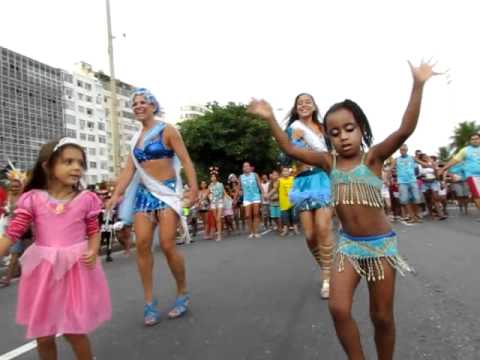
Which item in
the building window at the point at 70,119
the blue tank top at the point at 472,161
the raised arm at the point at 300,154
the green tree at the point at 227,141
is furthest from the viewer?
the building window at the point at 70,119

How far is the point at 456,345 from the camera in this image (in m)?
3.23

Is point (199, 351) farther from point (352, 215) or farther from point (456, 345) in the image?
point (456, 345)

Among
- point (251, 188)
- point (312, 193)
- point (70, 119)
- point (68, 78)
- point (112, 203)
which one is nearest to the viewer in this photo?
point (112, 203)

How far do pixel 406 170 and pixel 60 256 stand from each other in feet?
39.2

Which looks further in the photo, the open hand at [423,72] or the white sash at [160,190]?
the white sash at [160,190]

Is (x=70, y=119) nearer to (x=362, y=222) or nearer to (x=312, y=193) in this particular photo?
(x=312, y=193)

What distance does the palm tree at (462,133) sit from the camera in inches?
2709

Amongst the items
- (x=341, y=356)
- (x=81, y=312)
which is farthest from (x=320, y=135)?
(x=81, y=312)

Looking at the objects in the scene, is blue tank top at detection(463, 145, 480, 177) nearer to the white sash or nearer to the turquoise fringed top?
the white sash

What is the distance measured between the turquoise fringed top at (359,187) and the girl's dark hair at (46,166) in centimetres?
166

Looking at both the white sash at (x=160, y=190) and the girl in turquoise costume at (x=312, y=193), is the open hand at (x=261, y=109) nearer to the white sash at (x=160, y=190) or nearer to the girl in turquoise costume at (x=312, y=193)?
the white sash at (x=160, y=190)

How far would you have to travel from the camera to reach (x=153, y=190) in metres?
4.48

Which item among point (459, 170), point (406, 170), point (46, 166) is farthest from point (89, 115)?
point (46, 166)

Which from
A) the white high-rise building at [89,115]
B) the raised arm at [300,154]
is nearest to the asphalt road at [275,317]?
the raised arm at [300,154]
